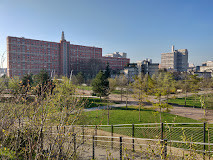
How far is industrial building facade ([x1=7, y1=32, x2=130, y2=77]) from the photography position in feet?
199

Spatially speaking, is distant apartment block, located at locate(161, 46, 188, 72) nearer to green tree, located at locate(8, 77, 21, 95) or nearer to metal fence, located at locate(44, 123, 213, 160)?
green tree, located at locate(8, 77, 21, 95)

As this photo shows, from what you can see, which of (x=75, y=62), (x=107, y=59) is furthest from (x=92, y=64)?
(x=107, y=59)

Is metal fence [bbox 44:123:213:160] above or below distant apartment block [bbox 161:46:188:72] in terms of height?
below

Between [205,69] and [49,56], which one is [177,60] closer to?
[205,69]

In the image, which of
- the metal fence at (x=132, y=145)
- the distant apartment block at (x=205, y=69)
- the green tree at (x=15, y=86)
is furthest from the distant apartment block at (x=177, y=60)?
the metal fence at (x=132, y=145)

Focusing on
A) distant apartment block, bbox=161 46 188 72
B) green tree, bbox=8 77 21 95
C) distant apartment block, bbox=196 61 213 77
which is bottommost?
green tree, bbox=8 77 21 95

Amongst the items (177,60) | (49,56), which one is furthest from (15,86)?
(177,60)

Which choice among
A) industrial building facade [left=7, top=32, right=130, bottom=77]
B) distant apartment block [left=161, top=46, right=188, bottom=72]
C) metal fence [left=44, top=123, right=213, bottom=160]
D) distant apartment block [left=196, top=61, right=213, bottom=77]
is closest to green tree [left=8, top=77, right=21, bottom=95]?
metal fence [left=44, top=123, right=213, bottom=160]

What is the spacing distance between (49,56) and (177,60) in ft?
268

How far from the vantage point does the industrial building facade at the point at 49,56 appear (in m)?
60.8

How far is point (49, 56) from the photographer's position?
2771 inches

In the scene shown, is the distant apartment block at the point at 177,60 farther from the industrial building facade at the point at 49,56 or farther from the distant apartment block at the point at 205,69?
the industrial building facade at the point at 49,56

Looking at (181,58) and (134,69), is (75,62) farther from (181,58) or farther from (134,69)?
(181,58)

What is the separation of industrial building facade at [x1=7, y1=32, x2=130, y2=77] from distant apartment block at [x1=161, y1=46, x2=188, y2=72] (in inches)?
1763
